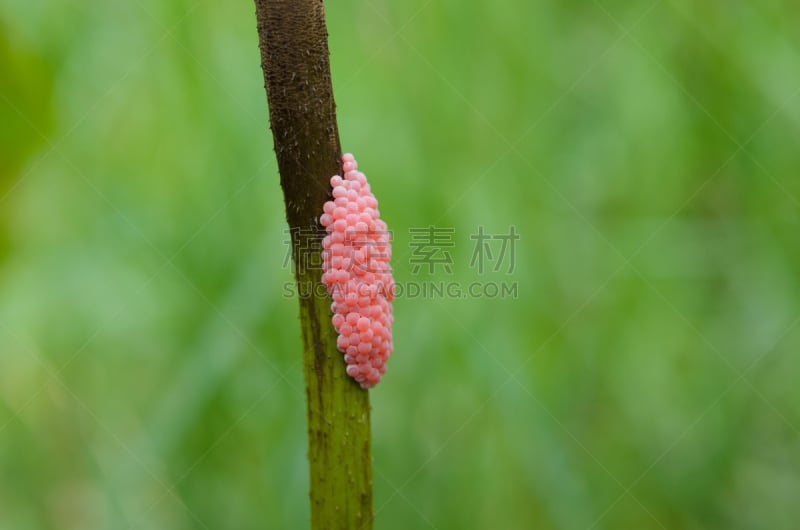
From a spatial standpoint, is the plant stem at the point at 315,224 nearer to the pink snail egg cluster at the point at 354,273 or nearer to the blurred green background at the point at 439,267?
the pink snail egg cluster at the point at 354,273

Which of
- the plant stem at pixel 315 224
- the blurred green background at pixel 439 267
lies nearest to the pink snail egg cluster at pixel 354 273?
the plant stem at pixel 315 224

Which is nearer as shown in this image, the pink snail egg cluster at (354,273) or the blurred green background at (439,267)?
the pink snail egg cluster at (354,273)

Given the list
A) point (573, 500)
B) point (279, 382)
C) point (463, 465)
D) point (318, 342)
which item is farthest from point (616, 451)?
point (318, 342)

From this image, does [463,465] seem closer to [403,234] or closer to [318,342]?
[403,234]

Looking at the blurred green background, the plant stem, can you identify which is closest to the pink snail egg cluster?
the plant stem

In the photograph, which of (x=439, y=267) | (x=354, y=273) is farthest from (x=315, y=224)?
(x=439, y=267)

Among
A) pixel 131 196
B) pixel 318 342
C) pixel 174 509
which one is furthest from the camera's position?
pixel 131 196

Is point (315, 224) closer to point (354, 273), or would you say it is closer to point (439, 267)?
point (354, 273)
